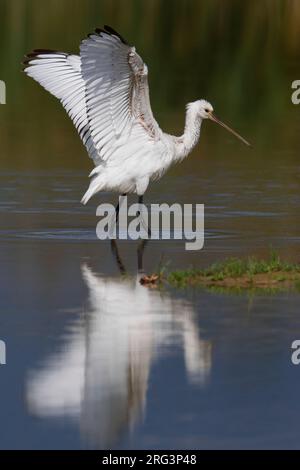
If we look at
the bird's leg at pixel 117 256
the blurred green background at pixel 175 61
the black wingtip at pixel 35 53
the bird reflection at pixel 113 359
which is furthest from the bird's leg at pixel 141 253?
the blurred green background at pixel 175 61

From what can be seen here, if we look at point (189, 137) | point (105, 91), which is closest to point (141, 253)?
point (105, 91)

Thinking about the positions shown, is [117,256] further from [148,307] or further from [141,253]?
[148,307]

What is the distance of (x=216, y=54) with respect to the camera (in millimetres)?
35750

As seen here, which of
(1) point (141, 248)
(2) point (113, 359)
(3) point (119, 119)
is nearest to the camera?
(2) point (113, 359)

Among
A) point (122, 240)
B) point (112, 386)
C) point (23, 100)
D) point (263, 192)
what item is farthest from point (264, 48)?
point (112, 386)

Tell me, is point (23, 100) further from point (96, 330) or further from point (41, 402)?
point (41, 402)

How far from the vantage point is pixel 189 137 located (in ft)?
53.5

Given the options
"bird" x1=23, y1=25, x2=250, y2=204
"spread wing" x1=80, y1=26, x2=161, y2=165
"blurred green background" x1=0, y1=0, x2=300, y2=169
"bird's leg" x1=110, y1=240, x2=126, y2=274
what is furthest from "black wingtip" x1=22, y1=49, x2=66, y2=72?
"blurred green background" x1=0, y1=0, x2=300, y2=169

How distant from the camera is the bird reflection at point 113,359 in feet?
28.6

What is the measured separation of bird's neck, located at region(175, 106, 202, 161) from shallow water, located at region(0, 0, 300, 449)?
786 millimetres

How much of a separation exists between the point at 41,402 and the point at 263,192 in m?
10.2

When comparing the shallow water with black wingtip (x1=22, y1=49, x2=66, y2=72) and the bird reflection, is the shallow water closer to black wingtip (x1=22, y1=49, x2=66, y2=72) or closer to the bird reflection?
the bird reflection

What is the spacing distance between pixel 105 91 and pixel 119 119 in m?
0.50

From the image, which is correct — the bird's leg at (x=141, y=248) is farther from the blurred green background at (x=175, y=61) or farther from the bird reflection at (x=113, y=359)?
the blurred green background at (x=175, y=61)
